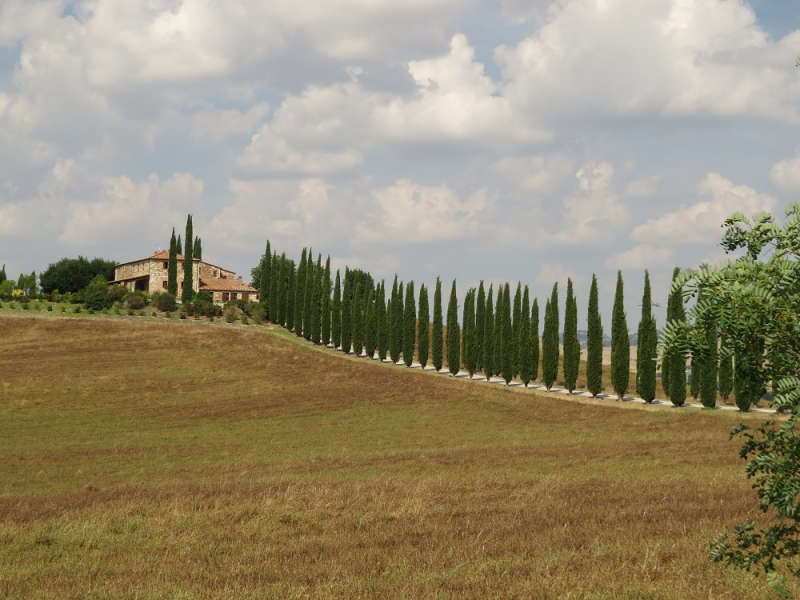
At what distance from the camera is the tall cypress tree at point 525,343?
225ft

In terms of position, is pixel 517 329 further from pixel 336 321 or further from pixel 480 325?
pixel 336 321

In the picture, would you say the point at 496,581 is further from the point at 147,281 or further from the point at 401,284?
the point at 147,281

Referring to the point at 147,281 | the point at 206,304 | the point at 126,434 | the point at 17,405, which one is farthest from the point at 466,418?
the point at 147,281

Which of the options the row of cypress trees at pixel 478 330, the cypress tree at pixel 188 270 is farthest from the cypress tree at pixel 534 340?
the cypress tree at pixel 188 270

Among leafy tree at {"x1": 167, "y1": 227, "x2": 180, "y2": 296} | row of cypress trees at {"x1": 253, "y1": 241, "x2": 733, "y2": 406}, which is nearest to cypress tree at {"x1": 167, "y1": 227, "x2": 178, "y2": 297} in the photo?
leafy tree at {"x1": 167, "y1": 227, "x2": 180, "y2": 296}

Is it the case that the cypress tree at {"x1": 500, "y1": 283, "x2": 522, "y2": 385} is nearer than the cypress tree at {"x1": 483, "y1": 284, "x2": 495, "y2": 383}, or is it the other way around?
the cypress tree at {"x1": 500, "y1": 283, "x2": 522, "y2": 385}

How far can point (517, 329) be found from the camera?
71.1m

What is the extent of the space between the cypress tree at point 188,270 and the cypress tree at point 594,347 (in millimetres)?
51372

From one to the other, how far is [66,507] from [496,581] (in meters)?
11.5

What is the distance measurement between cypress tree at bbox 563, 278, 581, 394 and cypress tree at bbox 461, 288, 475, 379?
1135cm

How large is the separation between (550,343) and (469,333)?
1070 centimetres

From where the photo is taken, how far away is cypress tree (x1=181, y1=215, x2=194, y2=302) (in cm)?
9281

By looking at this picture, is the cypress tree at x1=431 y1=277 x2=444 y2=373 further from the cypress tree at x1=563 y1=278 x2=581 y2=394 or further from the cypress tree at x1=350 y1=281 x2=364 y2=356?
the cypress tree at x1=563 y1=278 x2=581 y2=394

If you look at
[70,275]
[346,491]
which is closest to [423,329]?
[346,491]
